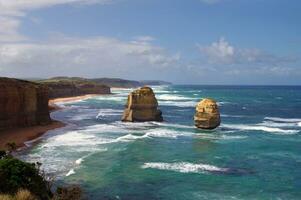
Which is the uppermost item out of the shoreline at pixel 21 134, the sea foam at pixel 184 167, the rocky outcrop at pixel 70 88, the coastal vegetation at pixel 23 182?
the rocky outcrop at pixel 70 88

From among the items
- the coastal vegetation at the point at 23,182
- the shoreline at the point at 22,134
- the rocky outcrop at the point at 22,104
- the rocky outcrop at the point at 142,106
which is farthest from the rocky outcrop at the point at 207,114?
the coastal vegetation at the point at 23,182

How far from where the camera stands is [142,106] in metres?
68.2

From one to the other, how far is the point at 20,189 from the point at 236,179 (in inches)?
707

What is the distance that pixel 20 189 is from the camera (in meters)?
21.1

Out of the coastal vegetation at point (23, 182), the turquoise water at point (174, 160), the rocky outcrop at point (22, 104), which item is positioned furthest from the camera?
the rocky outcrop at point (22, 104)

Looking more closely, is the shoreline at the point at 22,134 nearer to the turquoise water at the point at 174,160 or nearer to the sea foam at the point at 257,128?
the turquoise water at the point at 174,160

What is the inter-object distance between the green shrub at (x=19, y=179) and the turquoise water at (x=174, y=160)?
7257mm

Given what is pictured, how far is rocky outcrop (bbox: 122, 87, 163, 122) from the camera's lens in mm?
67000

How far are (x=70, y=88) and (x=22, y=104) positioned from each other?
8712 cm

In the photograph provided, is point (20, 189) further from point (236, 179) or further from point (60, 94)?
point (60, 94)

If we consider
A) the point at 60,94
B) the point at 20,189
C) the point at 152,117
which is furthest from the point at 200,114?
the point at 60,94

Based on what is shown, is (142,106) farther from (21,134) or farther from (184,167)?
(184,167)

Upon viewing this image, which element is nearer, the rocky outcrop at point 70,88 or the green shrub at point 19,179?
the green shrub at point 19,179

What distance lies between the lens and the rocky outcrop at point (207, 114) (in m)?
59.5
